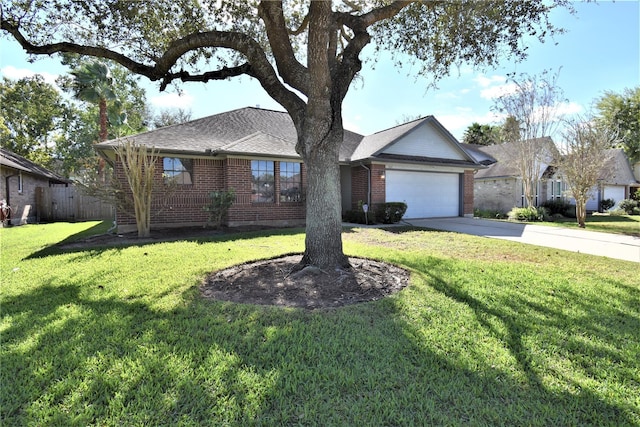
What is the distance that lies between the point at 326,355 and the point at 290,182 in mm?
10867

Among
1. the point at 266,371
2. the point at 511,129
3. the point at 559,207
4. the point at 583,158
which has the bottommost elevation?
the point at 266,371

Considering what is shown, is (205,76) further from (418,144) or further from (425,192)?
(425,192)

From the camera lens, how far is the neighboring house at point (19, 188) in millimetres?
14769

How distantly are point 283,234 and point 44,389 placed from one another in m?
7.76

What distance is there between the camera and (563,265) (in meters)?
6.06

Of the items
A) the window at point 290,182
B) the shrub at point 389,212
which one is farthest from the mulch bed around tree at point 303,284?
the shrub at point 389,212

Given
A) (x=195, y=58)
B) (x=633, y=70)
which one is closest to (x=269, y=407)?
(x=195, y=58)

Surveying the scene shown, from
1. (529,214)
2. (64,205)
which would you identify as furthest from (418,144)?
(64,205)

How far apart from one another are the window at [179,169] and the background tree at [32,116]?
23.7 metres

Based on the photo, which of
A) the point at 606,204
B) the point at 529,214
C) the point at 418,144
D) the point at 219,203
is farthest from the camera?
the point at 606,204

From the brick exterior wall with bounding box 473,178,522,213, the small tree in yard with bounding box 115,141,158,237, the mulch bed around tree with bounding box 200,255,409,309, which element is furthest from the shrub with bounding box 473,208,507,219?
the small tree in yard with bounding box 115,141,158,237

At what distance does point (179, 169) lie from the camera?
11711 millimetres

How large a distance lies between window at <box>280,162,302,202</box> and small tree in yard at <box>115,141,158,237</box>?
199 inches

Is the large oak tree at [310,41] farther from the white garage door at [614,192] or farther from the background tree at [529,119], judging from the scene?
the white garage door at [614,192]
